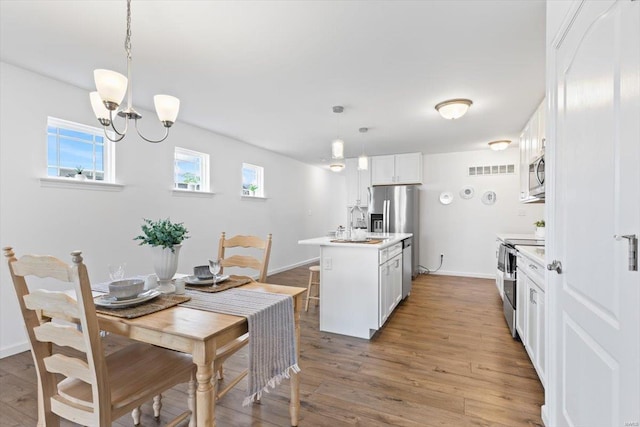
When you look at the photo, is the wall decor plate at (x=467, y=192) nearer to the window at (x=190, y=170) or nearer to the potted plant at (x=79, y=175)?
the window at (x=190, y=170)

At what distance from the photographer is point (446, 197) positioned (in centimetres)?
588

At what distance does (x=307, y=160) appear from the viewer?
680 cm

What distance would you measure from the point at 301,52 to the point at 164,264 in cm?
181

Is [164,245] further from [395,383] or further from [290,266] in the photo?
[290,266]

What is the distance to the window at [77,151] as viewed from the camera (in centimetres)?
280

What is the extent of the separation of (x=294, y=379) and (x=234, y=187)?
12.4ft

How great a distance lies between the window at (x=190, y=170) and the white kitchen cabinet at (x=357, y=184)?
121 inches

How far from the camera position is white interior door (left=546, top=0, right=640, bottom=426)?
893 millimetres

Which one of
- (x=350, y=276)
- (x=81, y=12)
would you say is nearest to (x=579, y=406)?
(x=350, y=276)

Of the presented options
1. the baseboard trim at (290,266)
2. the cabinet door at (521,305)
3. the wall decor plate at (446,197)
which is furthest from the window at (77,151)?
the wall decor plate at (446,197)

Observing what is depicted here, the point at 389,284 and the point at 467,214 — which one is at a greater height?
the point at 467,214

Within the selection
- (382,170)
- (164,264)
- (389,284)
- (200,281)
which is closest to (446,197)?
(382,170)

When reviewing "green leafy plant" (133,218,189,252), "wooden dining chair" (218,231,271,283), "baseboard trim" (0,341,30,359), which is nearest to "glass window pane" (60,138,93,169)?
"baseboard trim" (0,341,30,359)

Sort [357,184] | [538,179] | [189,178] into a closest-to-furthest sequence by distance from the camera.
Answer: [538,179]
[189,178]
[357,184]
